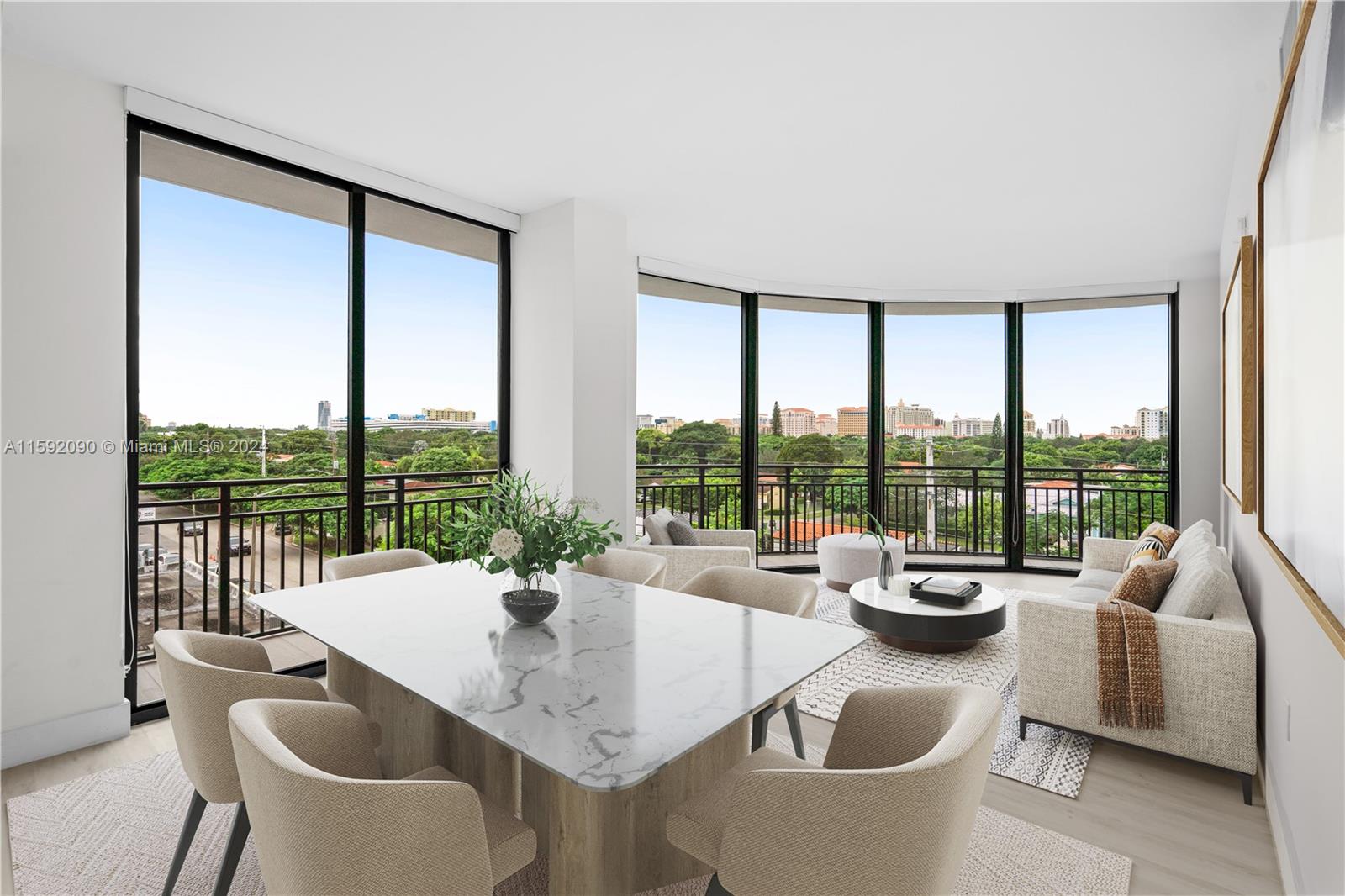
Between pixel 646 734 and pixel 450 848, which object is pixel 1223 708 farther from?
pixel 450 848

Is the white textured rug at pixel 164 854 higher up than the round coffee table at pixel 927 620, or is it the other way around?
the round coffee table at pixel 927 620

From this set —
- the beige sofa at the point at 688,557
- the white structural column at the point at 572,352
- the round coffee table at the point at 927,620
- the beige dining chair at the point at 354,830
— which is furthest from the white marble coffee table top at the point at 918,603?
the beige dining chair at the point at 354,830

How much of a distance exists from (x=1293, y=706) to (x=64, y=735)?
4130mm

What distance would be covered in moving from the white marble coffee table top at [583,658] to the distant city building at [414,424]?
147 centimetres

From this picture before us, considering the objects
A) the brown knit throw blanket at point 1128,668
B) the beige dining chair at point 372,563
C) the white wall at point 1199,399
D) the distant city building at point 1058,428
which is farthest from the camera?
the distant city building at point 1058,428

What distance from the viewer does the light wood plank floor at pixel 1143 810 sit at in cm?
192

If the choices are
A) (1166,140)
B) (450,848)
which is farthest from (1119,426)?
(450,848)

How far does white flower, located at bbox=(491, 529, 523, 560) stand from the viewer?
1.80 metres

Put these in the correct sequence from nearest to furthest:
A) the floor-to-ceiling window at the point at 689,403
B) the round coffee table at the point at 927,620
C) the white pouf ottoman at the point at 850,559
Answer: the round coffee table at the point at 927,620
the white pouf ottoman at the point at 850,559
the floor-to-ceiling window at the point at 689,403

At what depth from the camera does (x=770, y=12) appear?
7.23ft

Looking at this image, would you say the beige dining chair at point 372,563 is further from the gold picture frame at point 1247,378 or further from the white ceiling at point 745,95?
the gold picture frame at point 1247,378

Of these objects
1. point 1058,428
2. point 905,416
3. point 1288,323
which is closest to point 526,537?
point 1288,323

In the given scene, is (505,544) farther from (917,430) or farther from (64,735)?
(917,430)

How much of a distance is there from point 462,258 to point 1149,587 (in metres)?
3.99
